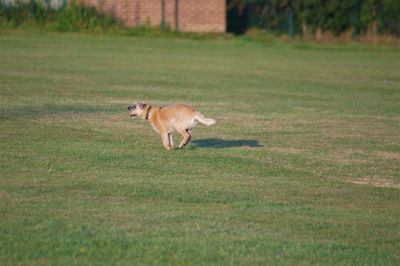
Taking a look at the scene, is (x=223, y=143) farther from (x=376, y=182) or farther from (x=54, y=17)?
(x=54, y=17)

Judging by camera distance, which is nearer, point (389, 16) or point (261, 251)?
point (261, 251)

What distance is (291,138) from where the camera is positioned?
16.5 meters

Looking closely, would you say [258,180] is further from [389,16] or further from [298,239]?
[389,16]

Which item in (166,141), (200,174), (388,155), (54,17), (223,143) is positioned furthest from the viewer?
(54,17)

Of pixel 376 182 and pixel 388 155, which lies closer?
pixel 376 182

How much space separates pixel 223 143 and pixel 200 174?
3.22m

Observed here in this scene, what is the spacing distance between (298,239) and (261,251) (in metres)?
0.62

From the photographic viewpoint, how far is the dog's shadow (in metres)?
15.3

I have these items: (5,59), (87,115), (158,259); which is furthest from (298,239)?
(5,59)

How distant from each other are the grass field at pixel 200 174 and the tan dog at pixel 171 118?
30 cm

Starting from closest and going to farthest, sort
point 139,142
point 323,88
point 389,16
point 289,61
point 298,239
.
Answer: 1. point 298,239
2. point 139,142
3. point 323,88
4. point 289,61
5. point 389,16

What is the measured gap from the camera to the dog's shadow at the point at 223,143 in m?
15.3

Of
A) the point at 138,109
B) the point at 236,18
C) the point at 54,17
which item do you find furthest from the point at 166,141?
the point at 236,18

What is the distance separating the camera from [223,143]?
15.7m
